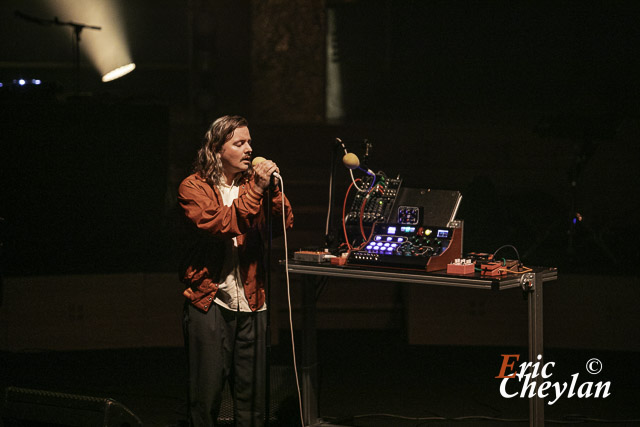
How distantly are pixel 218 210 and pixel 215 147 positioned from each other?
0.28 meters

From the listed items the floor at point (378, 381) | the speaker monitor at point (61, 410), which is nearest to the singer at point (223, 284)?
the speaker monitor at point (61, 410)

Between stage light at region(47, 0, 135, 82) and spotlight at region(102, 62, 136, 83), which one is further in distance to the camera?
stage light at region(47, 0, 135, 82)

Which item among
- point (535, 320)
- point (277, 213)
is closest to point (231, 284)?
point (277, 213)

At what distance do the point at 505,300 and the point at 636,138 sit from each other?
2.85m

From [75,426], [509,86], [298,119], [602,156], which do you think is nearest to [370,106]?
[298,119]

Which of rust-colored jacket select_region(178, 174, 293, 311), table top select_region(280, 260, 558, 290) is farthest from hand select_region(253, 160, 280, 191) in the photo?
table top select_region(280, 260, 558, 290)

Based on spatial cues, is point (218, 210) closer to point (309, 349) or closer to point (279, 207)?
point (279, 207)

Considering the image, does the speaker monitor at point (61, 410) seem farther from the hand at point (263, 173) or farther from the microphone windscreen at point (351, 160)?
the microphone windscreen at point (351, 160)

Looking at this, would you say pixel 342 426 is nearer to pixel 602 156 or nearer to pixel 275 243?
pixel 275 243

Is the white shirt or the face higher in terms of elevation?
the face

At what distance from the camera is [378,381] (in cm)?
492

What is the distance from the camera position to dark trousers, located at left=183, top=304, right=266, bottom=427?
3.18 metres

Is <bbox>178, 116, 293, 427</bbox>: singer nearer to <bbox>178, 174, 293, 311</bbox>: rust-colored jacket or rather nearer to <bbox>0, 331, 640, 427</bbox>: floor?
<bbox>178, 174, 293, 311</bbox>: rust-colored jacket

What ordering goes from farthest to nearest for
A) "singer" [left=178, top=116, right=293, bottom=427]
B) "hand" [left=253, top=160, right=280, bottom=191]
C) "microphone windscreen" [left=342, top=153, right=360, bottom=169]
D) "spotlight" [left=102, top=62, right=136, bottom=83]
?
"spotlight" [left=102, top=62, right=136, bottom=83] < "microphone windscreen" [left=342, top=153, right=360, bottom=169] < "singer" [left=178, top=116, right=293, bottom=427] < "hand" [left=253, top=160, right=280, bottom=191]
